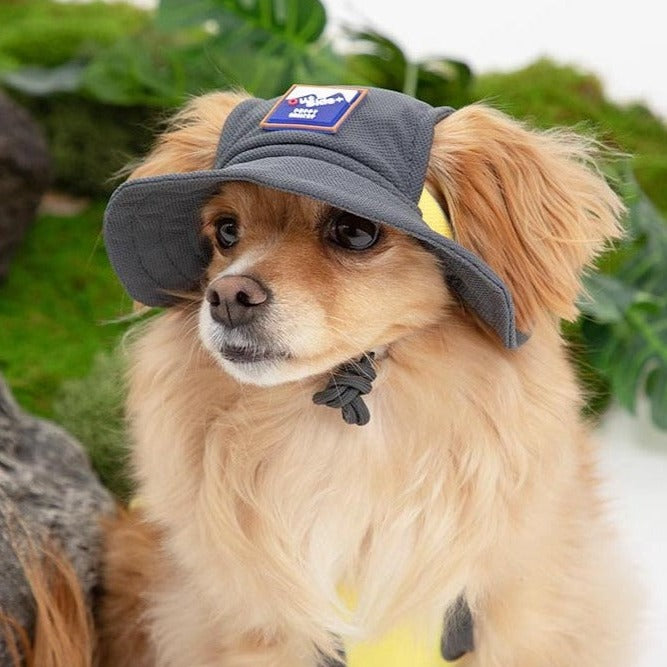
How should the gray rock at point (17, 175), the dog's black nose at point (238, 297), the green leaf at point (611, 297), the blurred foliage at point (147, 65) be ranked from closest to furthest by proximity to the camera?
1. the dog's black nose at point (238, 297)
2. the green leaf at point (611, 297)
3. the blurred foliage at point (147, 65)
4. the gray rock at point (17, 175)

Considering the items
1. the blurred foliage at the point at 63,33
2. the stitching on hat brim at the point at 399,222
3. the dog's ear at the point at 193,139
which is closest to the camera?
the stitching on hat brim at the point at 399,222

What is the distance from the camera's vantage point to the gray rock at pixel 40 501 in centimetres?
213

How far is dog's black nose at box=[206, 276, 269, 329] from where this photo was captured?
161cm

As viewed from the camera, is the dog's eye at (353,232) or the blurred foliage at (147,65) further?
the blurred foliage at (147,65)

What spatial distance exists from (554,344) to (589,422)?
553 mm

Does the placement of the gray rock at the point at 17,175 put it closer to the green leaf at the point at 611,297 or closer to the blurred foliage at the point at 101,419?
the blurred foliage at the point at 101,419

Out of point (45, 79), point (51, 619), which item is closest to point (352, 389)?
point (51, 619)

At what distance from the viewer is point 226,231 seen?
1.81 m

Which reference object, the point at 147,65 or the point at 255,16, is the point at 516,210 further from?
the point at 147,65

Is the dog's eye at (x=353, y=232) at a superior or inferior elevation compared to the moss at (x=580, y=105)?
superior

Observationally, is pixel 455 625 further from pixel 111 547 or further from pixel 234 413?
pixel 111 547

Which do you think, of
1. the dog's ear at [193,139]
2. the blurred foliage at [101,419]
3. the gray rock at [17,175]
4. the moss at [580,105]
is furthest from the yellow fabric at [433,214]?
the gray rock at [17,175]

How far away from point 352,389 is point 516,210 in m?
0.40

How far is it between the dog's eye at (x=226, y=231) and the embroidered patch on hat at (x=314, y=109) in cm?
21
